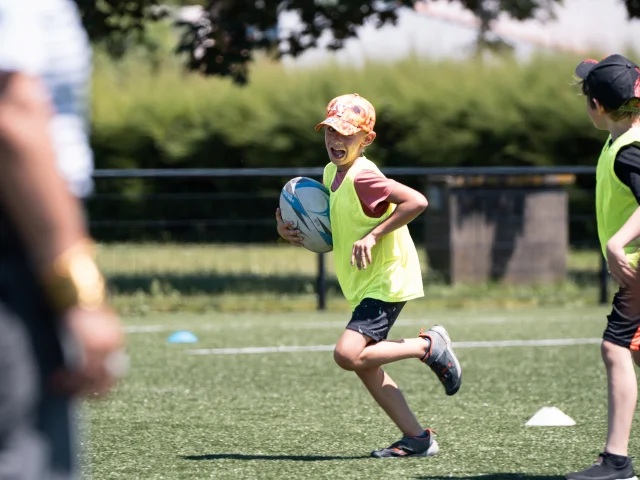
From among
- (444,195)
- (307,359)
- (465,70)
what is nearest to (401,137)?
(465,70)

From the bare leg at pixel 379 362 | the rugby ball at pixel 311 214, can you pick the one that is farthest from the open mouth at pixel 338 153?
the bare leg at pixel 379 362

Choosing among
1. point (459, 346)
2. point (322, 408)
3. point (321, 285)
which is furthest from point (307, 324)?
point (322, 408)

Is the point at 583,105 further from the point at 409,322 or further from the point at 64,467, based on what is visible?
the point at 64,467

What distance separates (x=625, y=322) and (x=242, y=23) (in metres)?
10.6

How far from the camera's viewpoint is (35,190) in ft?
7.15

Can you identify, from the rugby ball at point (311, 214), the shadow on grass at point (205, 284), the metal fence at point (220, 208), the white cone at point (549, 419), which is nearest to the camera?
the rugby ball at point (311, 214)

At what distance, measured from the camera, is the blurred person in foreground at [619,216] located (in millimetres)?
4445

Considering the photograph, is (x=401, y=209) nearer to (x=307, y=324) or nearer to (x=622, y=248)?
(x=622, y=248)

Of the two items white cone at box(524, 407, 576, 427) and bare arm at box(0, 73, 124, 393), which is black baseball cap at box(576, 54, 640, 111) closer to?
white cone at box(524, 407, 576, 427)

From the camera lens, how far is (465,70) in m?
23.1

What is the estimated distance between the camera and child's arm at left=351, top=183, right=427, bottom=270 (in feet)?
16.3

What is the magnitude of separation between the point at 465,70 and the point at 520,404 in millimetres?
17024

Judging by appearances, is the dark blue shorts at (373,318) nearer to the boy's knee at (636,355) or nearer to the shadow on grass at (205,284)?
the boy's knee at (636,355)

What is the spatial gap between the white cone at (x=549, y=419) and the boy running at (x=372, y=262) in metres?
0.86
